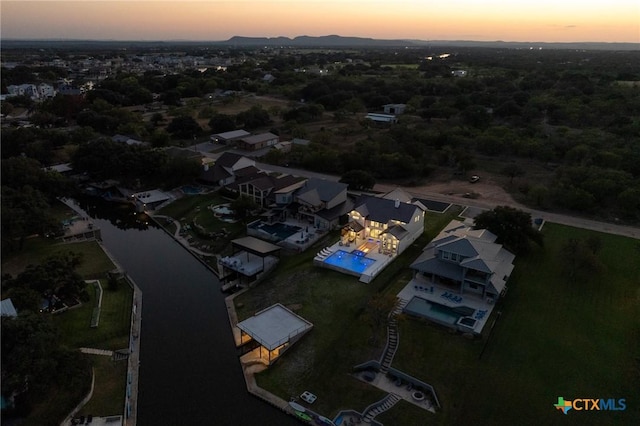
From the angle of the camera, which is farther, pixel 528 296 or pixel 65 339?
pixel 528 296

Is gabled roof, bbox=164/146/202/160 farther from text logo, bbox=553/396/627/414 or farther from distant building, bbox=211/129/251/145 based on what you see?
text logo, bbox=553/396/627/414

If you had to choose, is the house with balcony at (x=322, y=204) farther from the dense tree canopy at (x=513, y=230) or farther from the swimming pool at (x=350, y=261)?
the dense tree canopy at (x=513, y=230)

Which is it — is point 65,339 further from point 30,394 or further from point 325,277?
point 325,277

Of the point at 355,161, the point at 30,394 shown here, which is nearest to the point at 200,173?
the point at 355,161

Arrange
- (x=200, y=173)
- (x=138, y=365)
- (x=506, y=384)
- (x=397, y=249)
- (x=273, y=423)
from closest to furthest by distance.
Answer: (x=273, y=423), (x=506, y=384), (x=138, y=365), (x=397, y=249), (x=200, y=173)

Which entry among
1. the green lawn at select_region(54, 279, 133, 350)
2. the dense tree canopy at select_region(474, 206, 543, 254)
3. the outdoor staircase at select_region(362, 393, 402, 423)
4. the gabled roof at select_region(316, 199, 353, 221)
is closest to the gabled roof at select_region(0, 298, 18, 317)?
the green lawn at select_region(54, 279, 133, 350)

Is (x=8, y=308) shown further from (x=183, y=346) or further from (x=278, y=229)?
(x=278, y=229)

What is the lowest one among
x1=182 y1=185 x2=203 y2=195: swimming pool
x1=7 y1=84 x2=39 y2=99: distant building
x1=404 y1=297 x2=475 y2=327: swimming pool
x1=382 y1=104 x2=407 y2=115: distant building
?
x1=404 y1=297 x2=475 y2=327: swimming pool
